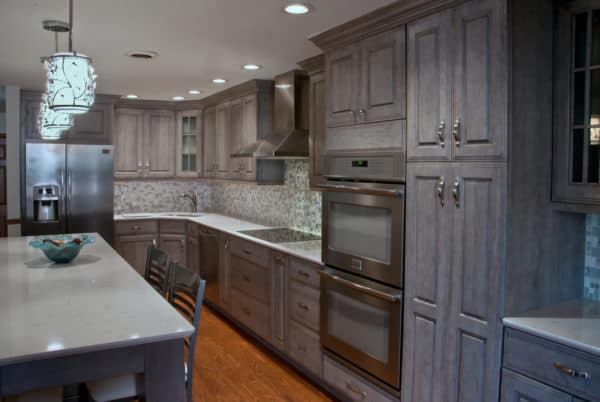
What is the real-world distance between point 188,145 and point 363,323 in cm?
436

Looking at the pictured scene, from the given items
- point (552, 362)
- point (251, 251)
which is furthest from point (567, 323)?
point (251, 251)

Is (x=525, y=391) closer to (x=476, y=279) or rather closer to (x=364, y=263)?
(x=476, y=279)

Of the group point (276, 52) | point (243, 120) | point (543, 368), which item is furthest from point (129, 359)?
point (243, 120)

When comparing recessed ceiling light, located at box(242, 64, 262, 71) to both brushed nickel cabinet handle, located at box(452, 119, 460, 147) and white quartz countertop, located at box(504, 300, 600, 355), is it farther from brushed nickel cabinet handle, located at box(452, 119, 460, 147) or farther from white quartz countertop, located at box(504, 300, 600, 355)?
white quartz countertop, located at box(504, 300, 600, 355)

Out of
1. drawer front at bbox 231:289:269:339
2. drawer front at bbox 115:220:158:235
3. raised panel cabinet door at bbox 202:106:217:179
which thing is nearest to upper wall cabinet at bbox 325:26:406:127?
drawer front at bbox 231:289:269:339

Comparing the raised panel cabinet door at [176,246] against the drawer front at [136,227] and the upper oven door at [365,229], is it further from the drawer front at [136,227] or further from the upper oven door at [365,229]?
the upper oven door at [365,229]

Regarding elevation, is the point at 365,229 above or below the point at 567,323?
above

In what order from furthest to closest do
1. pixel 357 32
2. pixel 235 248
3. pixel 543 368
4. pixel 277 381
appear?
pixel 235 248, pixel 277 381, pixel 357 32, pixel 543 368

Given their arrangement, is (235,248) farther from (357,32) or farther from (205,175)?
(357,32)

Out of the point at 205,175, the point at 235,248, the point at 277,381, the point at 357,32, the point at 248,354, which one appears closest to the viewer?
the point at 357,32

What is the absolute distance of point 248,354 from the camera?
4078mm

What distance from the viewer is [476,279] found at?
7.07ft

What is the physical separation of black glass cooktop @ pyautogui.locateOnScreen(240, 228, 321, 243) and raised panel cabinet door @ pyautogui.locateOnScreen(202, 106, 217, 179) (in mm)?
1544

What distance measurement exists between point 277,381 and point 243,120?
2692 millimetres
